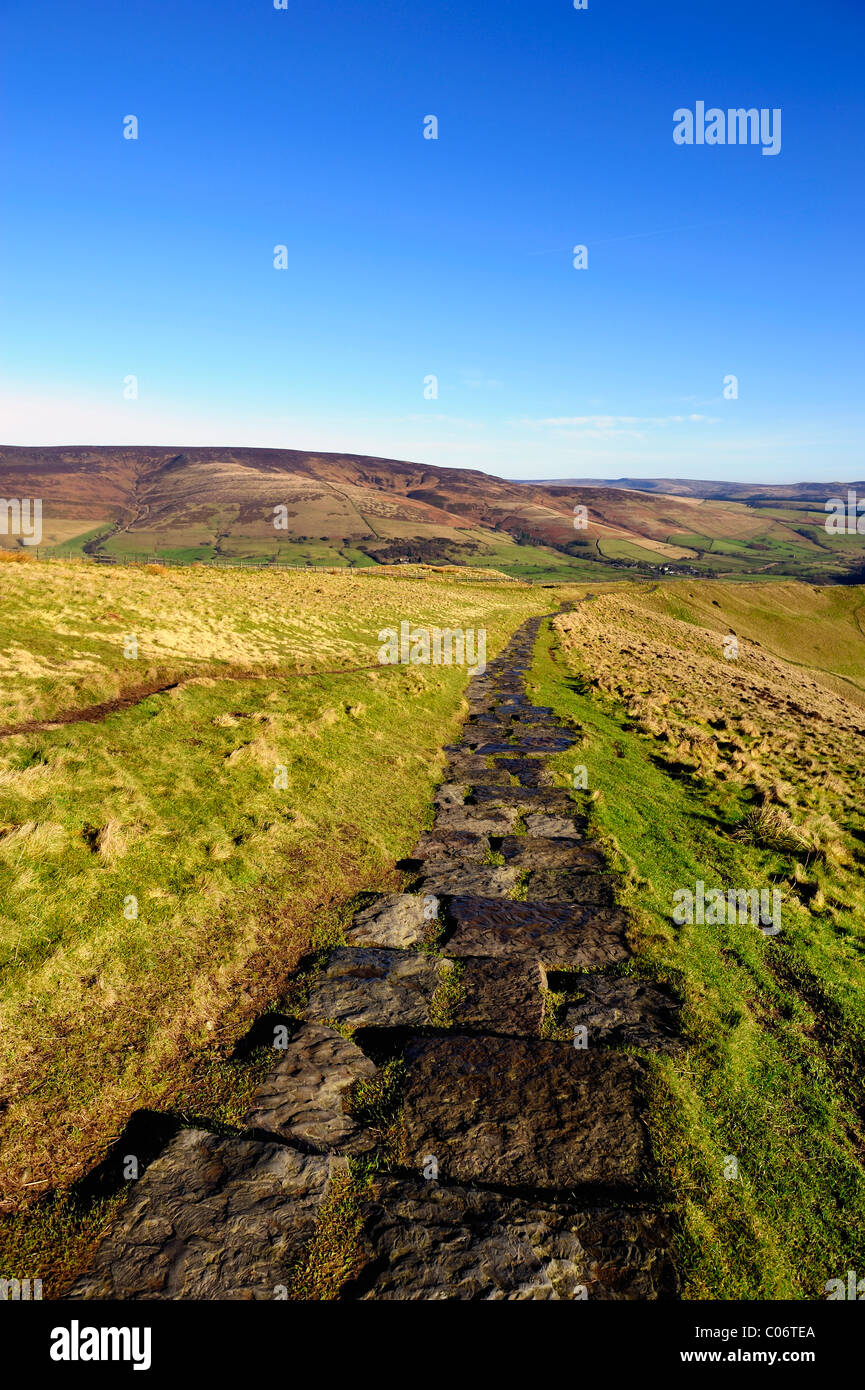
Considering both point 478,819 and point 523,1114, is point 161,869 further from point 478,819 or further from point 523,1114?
point 478,819

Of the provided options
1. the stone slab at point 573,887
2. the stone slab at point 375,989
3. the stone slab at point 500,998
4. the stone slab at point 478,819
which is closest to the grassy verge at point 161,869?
the stone slab at point 375,989

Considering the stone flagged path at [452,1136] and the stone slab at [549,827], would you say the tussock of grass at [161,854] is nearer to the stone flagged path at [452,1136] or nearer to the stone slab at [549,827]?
the stone flagged path at [452,1136]

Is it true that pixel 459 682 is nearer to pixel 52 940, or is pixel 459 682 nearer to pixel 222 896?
pixel 222 896

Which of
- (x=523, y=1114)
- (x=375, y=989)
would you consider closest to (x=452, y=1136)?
(x=523, y=1114)

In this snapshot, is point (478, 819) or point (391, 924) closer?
point (391, 924)

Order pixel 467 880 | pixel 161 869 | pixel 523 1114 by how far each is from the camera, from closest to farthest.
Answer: pixel 523 1114
pixel 161 869
pixel 467 880

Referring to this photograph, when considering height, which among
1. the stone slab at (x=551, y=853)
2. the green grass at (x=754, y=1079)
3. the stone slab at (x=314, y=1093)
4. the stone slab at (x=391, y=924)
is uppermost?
the stone slab at (x=551, y=853)
